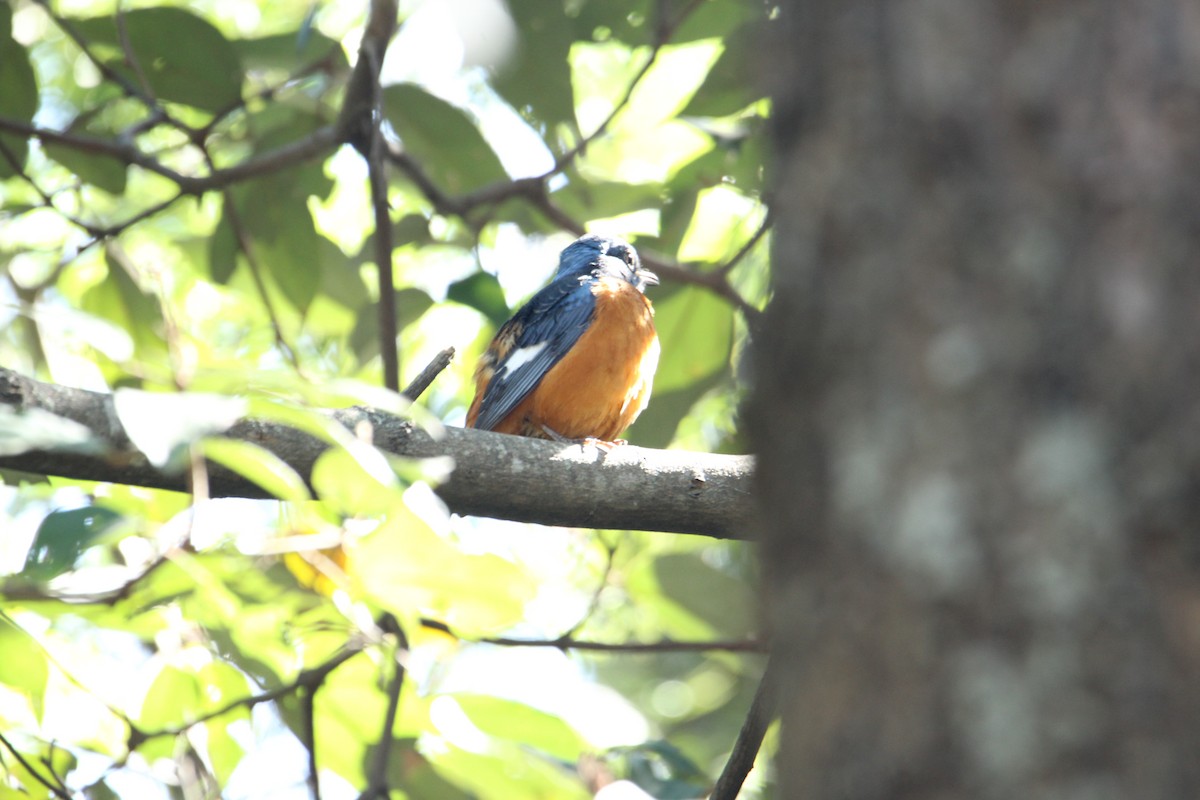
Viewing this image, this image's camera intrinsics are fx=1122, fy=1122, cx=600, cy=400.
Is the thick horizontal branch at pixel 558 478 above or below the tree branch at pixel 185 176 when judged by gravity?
below

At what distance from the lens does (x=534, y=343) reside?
5.62 metres

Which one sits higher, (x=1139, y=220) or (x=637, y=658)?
(x=1139, y=220)

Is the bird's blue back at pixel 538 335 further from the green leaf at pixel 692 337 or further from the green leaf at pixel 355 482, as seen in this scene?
the green leaf at pixel 355 482

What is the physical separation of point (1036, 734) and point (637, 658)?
292 inches

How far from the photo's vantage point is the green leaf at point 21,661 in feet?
8.23

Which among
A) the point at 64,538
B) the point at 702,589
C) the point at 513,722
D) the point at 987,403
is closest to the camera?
the point at 987,403

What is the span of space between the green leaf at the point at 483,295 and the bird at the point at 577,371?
105 centimetres

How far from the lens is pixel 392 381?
13.5 ft

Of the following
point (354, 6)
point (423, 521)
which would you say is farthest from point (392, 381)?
point (354, 6)

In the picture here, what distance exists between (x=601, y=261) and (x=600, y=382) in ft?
4.66

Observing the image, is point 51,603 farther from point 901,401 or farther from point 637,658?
point 637,658

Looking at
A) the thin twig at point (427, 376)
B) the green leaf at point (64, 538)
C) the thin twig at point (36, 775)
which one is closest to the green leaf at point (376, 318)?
the thin twig at point (427, 376)

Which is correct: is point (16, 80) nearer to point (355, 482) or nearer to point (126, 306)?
point (126, 306)

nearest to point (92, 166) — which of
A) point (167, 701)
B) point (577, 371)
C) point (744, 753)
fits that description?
point (577, 371)
